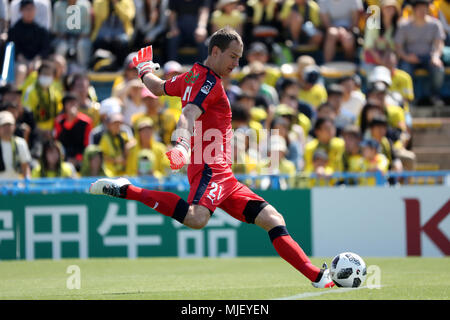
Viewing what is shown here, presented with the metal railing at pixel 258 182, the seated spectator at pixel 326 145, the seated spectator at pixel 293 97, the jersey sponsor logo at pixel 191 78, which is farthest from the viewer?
the seated spectator at pixel 293 97

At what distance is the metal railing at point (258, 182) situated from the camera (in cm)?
1470

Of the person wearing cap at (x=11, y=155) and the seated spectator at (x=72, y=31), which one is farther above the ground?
the seated spectator at (x=72, y=31)

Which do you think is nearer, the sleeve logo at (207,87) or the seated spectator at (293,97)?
the sleeve logo at (207,87)

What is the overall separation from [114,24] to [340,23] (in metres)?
4.60

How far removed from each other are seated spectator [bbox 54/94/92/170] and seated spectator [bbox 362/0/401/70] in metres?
5.88

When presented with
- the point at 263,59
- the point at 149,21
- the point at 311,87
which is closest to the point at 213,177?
the point at 311,87

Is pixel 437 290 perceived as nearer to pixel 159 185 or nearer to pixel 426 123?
pixel 159 185

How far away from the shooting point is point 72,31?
19156 mm

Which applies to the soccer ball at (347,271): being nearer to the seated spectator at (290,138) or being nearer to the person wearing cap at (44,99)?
the seated spectator at (290,138)

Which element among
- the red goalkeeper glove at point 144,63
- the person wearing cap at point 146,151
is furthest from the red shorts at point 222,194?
the person wearing cap at point 146,151

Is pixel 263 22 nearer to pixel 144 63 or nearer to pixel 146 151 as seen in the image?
pixel 146 151

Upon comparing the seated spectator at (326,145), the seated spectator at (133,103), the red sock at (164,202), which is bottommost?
the red sock at (164,202)

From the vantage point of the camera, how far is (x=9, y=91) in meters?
17.1

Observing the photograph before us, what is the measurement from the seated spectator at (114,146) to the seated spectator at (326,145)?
3.08 meters
